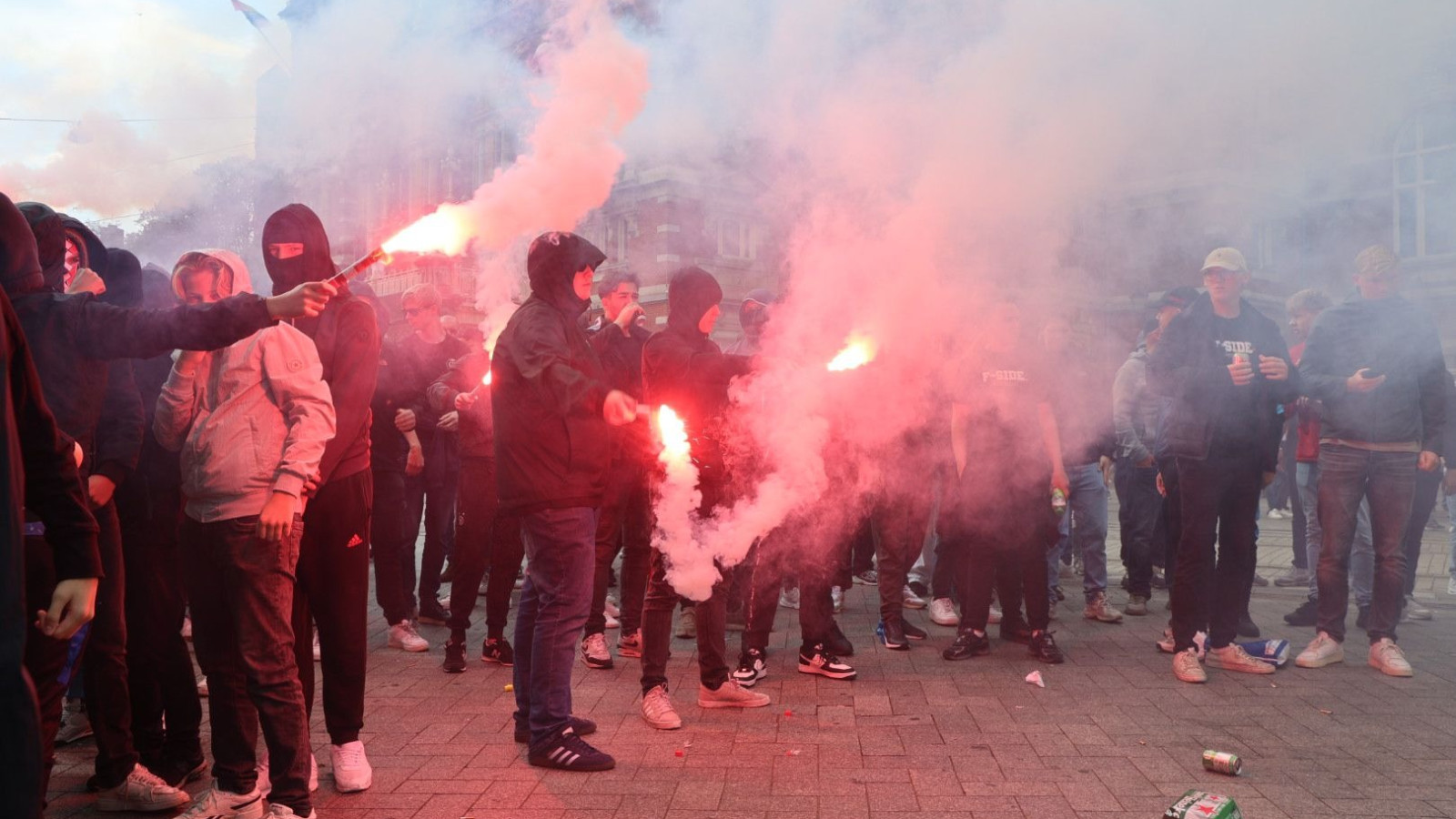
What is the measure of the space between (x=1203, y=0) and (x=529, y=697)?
4.59 metres

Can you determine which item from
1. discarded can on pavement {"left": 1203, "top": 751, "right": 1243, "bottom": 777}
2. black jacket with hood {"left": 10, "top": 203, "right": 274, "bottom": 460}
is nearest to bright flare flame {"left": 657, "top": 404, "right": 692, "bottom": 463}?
black jacket with hood {"left": 10, "top": 203, "right": 274, "bottom": 460}

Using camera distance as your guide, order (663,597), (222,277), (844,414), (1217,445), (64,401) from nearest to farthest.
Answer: (64,401)
(222,277)
(663,597)
(1217,445)
(844,414)

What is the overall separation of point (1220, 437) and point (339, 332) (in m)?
4.47

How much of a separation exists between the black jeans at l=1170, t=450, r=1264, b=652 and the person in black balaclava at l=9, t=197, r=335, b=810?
15.1ft

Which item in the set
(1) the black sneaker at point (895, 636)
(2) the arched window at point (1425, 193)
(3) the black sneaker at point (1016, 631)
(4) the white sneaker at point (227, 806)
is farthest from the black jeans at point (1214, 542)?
(4) the white sneaker at point (227, 806)

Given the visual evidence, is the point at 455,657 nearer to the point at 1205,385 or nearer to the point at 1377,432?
the point at 1205,385

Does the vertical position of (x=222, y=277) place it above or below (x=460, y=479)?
above

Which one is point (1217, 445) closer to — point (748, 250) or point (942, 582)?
point (942, 582)

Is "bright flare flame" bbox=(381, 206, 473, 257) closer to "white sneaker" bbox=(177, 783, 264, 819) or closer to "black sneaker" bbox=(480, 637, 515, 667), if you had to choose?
"white sneaker" bbox=(177, 783, 264, 819)

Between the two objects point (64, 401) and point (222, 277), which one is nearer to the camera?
point (64, 401)

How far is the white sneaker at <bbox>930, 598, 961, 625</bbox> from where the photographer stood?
740 cm

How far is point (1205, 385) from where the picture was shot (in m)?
5.73

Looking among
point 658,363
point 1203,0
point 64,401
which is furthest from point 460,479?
point 1203,0

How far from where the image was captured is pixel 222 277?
12.6 feet
